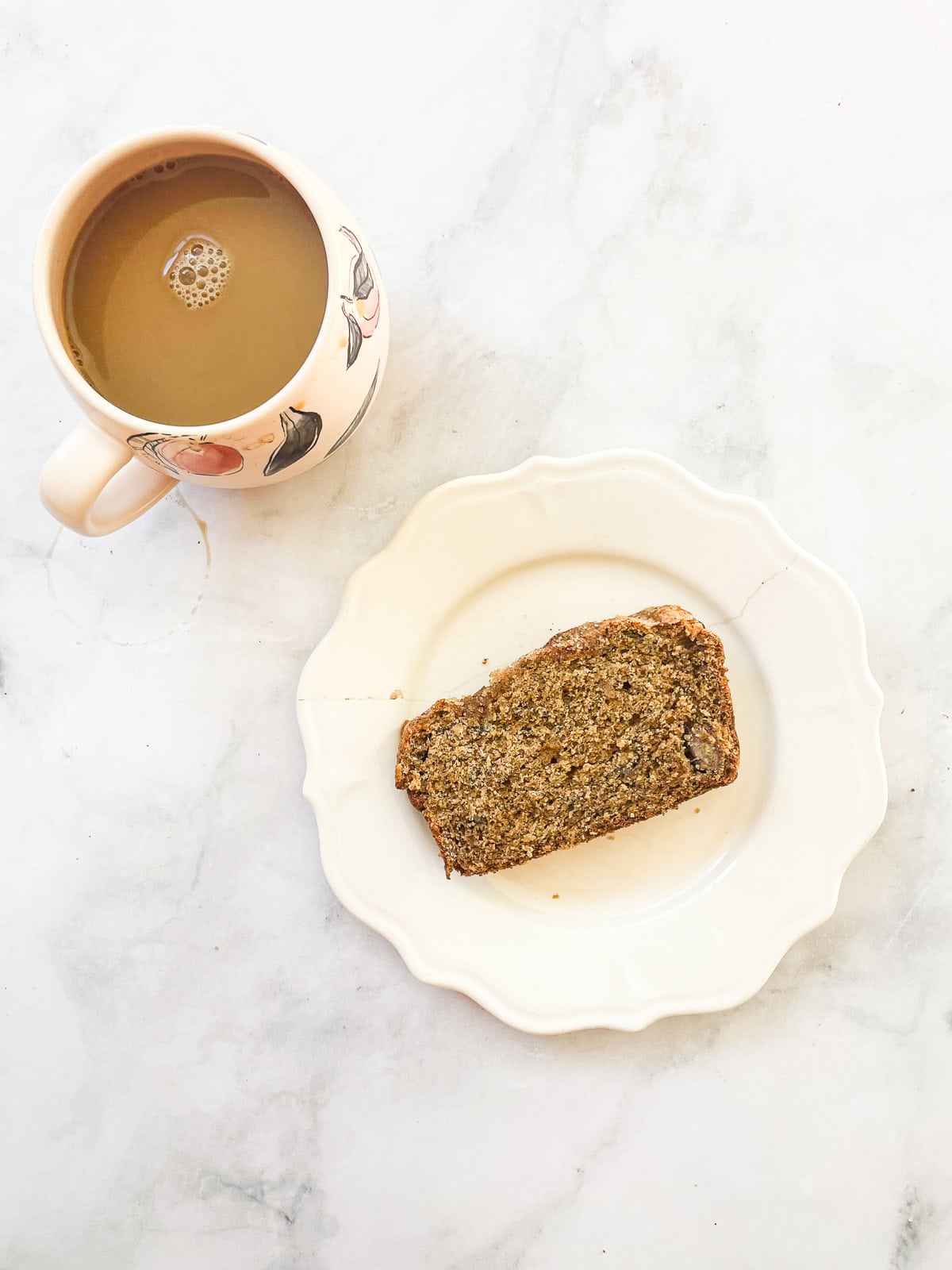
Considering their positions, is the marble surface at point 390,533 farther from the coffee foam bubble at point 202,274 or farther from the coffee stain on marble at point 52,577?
the coffee foam bubble at point 202,274

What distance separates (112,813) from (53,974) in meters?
0.28

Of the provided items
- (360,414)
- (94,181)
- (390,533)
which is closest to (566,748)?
(390,533)

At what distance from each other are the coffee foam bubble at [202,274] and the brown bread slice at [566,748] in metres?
0.63

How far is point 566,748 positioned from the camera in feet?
4.48

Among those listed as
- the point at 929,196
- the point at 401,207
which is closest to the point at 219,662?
the point at 401,207

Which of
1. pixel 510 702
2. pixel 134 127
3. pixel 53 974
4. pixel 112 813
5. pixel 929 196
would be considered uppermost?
pixel 134 127

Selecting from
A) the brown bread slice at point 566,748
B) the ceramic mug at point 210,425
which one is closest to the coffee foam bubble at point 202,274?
the ceramic mug at point 210,425

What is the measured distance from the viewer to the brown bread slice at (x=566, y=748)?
1351 millimetres

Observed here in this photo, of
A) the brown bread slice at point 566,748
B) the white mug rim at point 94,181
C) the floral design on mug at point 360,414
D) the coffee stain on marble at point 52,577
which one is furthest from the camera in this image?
the coffee stain on marble at point 52,577

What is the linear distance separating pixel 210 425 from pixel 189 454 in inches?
1.7

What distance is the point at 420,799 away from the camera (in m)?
1.37

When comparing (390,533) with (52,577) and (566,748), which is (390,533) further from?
(52,577)

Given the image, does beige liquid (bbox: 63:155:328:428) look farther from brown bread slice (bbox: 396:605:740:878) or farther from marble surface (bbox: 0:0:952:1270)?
brown bread slice (bbox: 396:605:740:878)

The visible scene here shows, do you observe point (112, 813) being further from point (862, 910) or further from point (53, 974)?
point (862, 910)
